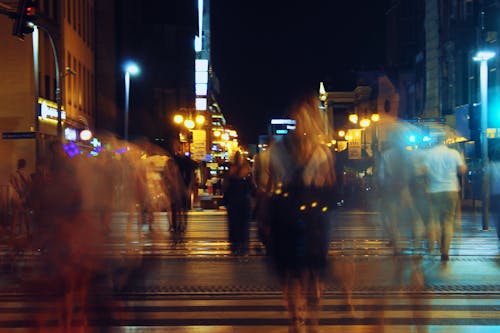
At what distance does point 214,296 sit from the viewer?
865 centimetres

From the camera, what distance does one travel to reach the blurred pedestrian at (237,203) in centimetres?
1253

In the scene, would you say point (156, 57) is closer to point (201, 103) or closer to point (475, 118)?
point (201, 103)

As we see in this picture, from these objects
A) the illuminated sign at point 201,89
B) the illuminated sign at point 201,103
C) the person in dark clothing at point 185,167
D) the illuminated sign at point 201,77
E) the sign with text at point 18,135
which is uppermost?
the illuminated sign at point 201,77

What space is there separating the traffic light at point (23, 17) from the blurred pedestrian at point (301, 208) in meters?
12.3

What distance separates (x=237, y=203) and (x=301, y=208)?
6370 millimetres

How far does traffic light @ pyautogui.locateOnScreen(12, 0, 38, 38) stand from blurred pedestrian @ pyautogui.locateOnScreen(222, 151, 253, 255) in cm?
743

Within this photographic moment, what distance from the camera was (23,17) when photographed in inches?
672

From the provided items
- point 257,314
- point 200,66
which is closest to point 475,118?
point 257,314

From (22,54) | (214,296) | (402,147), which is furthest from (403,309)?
(22,54)

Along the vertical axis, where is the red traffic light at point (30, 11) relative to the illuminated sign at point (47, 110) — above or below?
above

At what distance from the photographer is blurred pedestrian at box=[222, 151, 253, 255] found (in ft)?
41.1

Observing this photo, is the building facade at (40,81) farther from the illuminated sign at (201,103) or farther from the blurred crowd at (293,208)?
the illuminated sign at (201,103)

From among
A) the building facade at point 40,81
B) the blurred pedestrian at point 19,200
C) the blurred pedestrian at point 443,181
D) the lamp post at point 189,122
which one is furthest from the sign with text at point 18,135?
the blurred pedestrian at point 443,181

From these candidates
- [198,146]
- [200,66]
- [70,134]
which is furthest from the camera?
[200,66]
